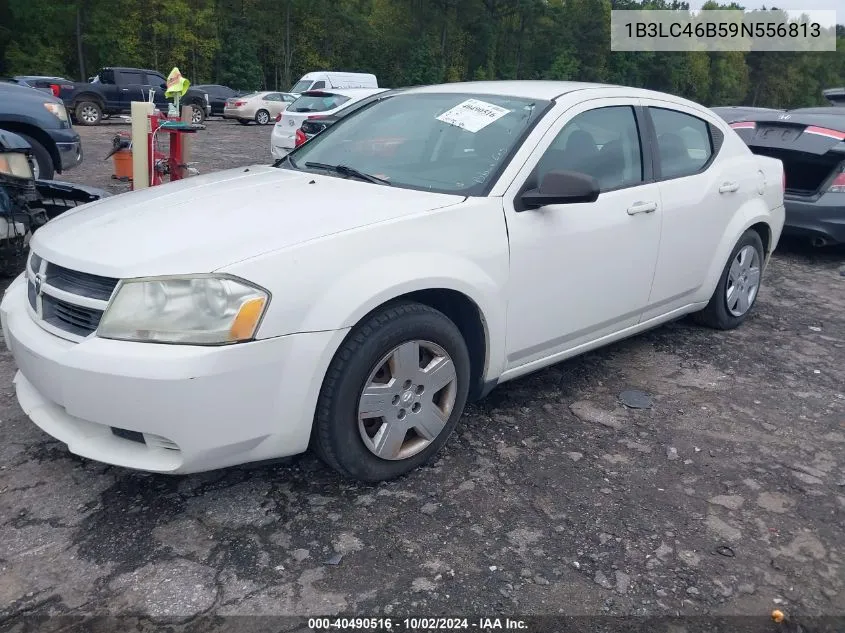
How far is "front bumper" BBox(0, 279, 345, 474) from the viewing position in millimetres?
2355

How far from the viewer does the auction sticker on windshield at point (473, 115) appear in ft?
11.5

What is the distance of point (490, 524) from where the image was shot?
108 inches

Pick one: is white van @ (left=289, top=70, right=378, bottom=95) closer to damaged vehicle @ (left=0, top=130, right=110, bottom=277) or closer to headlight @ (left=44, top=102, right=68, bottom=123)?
headlight @ (left=44, top=102, right=68, bottom=123)

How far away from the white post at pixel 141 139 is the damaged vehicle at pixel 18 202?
1.53 metres

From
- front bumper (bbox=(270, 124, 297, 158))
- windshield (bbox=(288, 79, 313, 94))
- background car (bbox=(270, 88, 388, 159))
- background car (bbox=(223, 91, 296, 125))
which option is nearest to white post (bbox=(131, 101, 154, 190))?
background car (bbox=(270, 88, 388, 159))

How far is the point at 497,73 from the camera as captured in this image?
62.3 meters

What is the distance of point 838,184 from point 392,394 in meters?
5.78

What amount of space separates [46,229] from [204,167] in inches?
389

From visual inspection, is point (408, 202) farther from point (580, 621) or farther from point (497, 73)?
point (497, 73)

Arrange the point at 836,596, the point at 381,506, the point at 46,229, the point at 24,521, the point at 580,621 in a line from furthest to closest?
the point at 46,229 → the point at 381,506 → the point at 24,521 → the point at 836,596 → the point at 580,621

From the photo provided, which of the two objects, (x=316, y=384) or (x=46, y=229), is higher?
(x=46, y=229)

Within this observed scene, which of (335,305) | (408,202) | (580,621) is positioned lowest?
(580,621)

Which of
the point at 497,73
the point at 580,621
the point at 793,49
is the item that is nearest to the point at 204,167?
the point at 580,621

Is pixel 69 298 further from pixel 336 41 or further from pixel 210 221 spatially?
pixel 336 41
